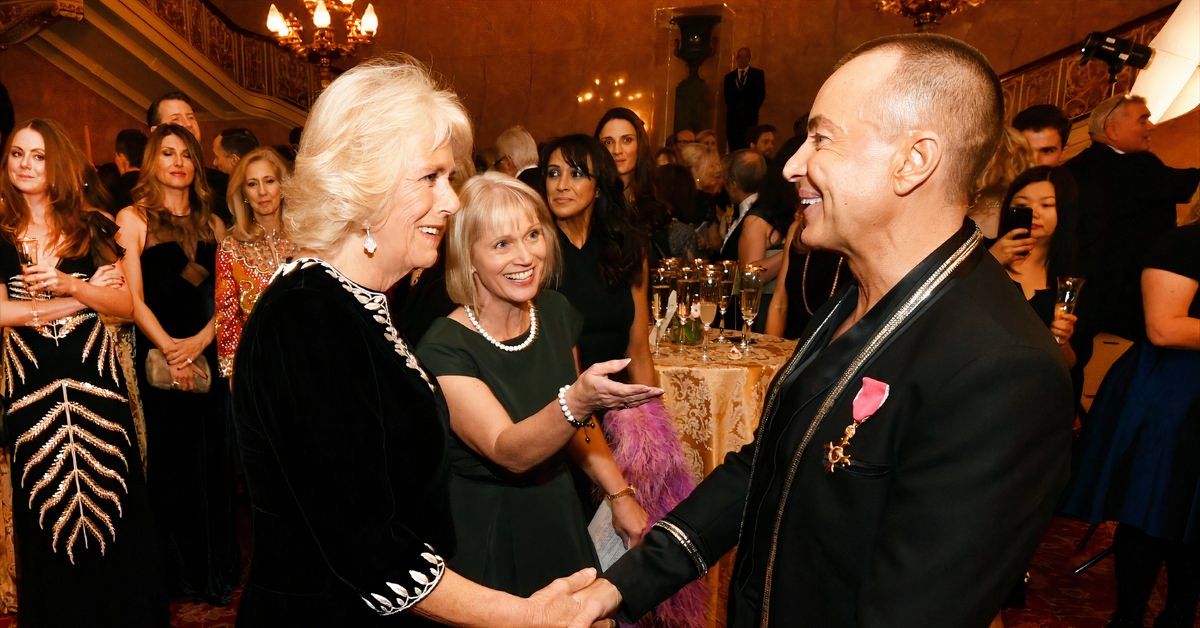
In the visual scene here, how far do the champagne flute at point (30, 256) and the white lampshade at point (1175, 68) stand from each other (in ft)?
19.7

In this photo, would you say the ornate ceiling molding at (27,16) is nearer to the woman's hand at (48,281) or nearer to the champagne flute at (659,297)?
the woman's hand at (48,281)

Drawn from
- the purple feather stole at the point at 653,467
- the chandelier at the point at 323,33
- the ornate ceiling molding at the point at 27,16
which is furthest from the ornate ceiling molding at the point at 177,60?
the purple feather stole at the point at 653,467

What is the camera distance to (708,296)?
3.72 m

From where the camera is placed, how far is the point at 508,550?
2025 millimetres

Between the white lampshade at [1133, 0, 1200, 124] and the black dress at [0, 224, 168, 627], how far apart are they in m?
5.93

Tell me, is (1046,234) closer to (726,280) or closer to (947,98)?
(726,280)

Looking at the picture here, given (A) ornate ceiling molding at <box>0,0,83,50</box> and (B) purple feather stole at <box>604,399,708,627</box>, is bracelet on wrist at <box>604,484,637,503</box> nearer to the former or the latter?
(B) purple feather stole at <box>604,399,708,627</box>

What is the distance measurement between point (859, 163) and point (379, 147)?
0.81 meters

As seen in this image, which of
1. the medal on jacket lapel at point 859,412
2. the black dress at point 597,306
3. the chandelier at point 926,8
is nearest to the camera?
Answer: the medal on jacket lapel at point 859,412

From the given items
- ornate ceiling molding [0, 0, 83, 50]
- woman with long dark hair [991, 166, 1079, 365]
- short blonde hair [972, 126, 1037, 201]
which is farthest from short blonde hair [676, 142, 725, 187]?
ornate ceiling molding [0, 0, 83, 50]

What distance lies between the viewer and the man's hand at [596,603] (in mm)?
1554

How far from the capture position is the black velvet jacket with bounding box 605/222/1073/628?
3.48 ft

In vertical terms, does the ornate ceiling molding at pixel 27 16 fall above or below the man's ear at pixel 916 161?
above

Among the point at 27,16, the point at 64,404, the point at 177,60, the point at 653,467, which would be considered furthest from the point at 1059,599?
the point at 177,60
